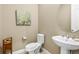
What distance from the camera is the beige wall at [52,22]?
181 cm

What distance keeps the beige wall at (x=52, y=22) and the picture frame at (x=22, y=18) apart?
14 centimetres

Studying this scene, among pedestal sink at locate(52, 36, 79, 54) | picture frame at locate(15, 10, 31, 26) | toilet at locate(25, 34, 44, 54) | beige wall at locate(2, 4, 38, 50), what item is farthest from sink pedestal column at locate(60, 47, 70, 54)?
picture frame at locate(15, 10, 31, 26)

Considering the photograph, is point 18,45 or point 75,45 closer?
point 75,45

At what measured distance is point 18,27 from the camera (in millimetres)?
1842

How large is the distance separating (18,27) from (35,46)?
31cm

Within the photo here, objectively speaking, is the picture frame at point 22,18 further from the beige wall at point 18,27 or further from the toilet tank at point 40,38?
the toilet tank at point 40,38

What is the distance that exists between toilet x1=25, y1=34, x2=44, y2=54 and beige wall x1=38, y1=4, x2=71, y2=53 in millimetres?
61

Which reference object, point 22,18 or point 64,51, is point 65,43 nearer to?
point 64,51

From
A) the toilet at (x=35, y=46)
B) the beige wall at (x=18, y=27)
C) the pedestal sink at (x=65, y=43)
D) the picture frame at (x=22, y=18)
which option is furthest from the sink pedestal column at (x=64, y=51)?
the picture frame at (x=22, y=18)

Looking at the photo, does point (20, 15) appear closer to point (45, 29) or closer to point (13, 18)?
point (13, 18)

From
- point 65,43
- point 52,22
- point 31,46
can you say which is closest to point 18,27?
point 31,46
